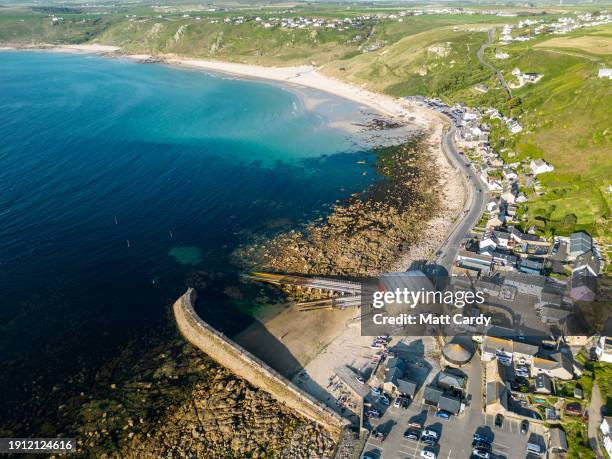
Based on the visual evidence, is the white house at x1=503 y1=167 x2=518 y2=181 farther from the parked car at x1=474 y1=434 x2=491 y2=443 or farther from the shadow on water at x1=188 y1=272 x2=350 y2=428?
the parked car at x1=474 y1=434 x2=491 y2=443

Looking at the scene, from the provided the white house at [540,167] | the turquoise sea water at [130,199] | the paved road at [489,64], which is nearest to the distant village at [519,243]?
the white house at [540,167]

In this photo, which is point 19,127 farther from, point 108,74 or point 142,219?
point 108,74

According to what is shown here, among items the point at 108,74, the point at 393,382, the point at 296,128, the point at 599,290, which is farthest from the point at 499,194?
the point at 108,74

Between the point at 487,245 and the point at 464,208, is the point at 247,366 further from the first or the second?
the point at 464,208

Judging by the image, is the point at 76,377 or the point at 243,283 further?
the point at 243,283

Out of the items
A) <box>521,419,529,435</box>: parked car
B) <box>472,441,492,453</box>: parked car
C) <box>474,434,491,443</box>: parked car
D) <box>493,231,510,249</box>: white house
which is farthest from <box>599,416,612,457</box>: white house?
<box>493,231,510,249</box>: white house

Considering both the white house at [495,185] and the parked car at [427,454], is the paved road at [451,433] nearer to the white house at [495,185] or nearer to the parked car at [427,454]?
the parked car at [427,454]

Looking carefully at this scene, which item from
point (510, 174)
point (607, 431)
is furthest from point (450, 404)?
point (510, 174)
